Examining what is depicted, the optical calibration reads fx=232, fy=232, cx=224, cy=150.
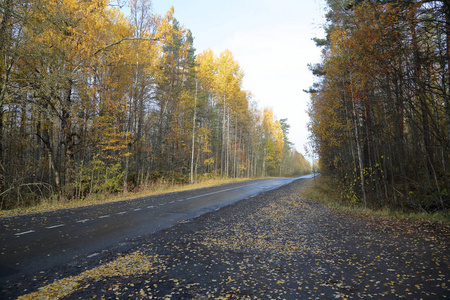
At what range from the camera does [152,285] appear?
3.56 metres

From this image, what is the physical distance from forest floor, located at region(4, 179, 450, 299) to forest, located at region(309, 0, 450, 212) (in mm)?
3730

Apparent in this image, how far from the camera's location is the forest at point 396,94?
813 cm

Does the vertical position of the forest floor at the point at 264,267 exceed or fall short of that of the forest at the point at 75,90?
it falls short

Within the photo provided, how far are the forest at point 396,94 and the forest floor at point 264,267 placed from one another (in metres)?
3.73

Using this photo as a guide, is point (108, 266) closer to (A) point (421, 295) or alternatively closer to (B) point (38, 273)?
(B) point (38, 273)

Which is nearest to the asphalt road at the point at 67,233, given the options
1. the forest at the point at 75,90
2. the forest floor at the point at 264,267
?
the forest floor at the point at 264,267

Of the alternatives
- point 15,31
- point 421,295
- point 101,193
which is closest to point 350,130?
point 421,295

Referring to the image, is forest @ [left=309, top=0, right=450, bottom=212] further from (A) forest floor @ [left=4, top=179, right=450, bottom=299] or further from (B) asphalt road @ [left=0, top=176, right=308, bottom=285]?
(B) asphalt road @ [left=0, top=176, right=308, bottom=285]

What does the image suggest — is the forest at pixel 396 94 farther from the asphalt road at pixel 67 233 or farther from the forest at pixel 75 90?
the forest at pixel 75 90

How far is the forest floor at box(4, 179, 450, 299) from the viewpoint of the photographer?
11.2 ft

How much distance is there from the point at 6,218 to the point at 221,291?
26.7ft

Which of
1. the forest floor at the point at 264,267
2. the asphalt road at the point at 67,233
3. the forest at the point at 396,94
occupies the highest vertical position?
the forest at the point at 396,94

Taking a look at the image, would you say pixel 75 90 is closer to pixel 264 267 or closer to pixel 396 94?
pixel 264 267

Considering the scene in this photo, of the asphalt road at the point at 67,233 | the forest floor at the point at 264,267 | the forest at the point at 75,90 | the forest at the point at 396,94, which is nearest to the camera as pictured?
the forest floor at the point at 264,267
